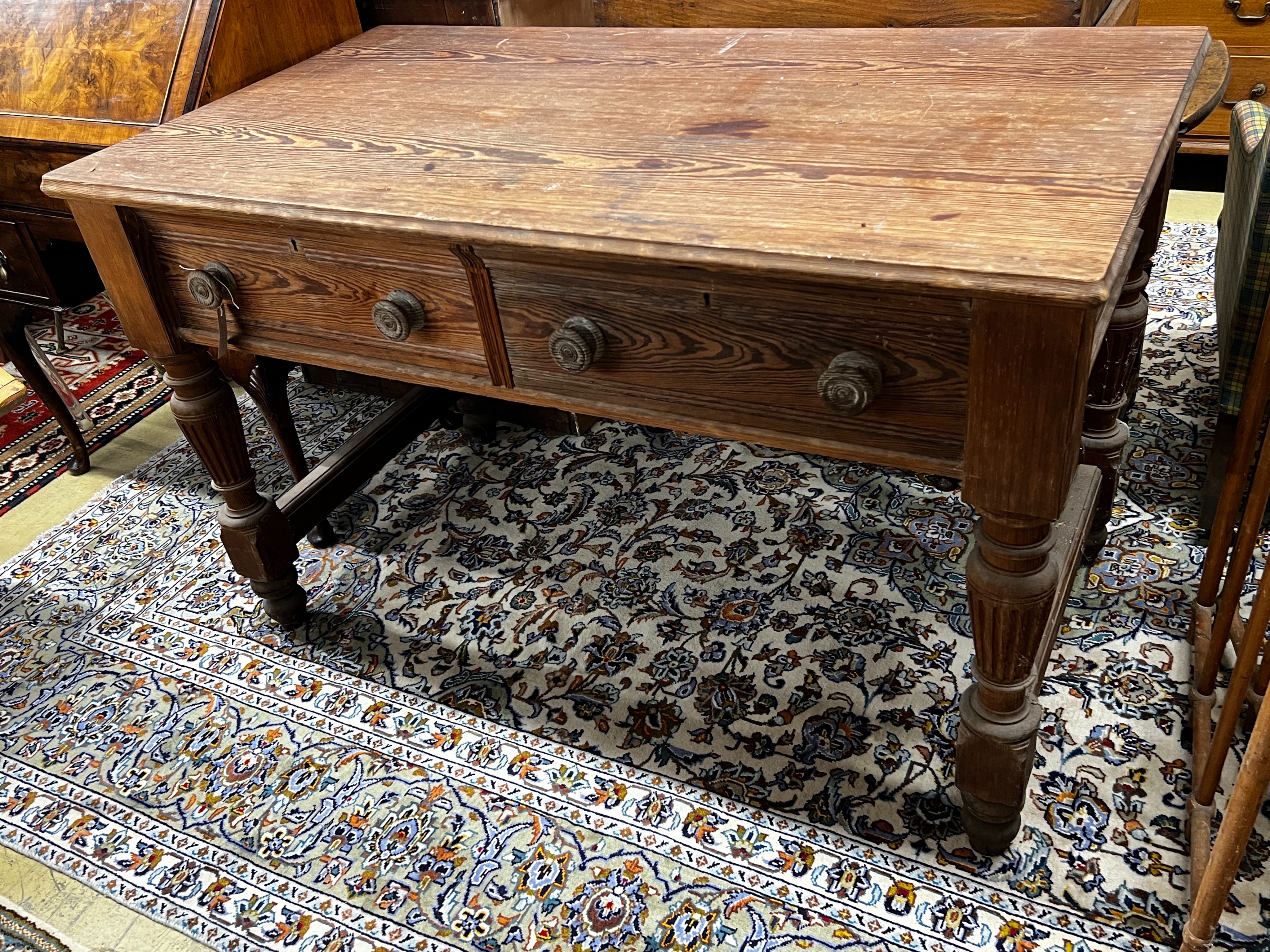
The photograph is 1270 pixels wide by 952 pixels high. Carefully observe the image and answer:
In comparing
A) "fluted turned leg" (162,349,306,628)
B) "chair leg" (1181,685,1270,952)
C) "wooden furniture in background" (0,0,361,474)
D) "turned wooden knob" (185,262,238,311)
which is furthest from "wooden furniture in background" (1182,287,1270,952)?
"wooden furniture in background" (0,0,361,474)

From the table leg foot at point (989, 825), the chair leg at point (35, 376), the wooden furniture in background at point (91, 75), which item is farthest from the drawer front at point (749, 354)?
the chair leg at point (35, 376)

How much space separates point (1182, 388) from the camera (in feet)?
7.82

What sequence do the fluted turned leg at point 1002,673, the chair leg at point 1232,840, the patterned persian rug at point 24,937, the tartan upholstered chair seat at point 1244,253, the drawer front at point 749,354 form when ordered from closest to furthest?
the chair leg at point 1232,840, the drawer front at point 749,354, the fluted turned leg at point 1002,673, the patterned persian rug at point 24,937, the tartan upholstered chair seat at point 1244,253

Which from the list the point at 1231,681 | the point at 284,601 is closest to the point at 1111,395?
the point at 1231,681

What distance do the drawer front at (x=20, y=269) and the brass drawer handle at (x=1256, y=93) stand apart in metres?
3.24

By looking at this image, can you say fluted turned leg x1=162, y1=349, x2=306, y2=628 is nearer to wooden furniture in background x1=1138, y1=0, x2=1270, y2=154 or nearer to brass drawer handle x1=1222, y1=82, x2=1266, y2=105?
wooden furniture in background x1=1138, y1=0, x2=1270, y2=154

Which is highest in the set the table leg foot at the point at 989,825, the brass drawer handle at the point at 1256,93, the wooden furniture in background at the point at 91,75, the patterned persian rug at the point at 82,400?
the wooden furniture in background at the point at 91,75

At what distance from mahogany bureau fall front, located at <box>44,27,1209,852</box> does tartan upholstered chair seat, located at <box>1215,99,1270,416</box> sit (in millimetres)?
193

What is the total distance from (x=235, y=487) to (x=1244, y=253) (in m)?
1.77

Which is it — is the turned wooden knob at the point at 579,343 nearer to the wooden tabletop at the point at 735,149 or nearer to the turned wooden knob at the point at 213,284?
the wooden tabletop at the point at 735,149

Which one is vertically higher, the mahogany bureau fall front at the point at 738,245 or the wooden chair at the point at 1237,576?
the mahogany bureau fall front at the point at 738,245

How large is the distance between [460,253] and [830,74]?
1.99 ft

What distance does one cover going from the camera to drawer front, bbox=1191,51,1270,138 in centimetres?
322

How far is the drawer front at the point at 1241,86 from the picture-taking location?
3.22 meters
